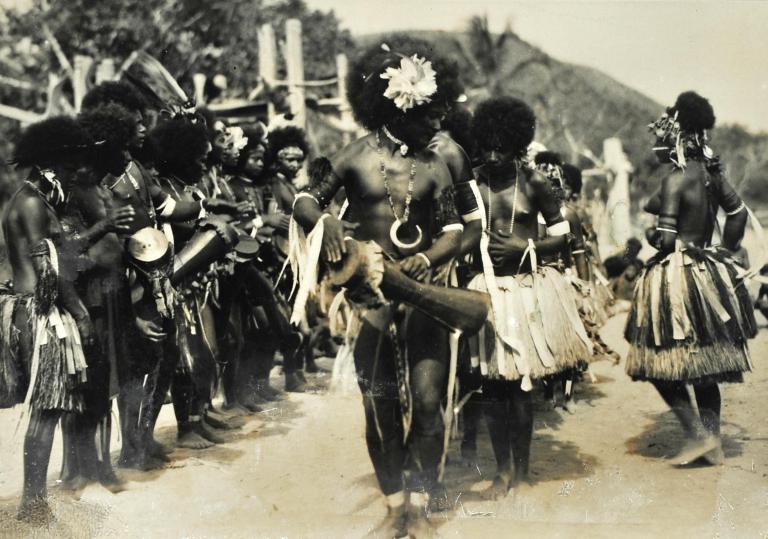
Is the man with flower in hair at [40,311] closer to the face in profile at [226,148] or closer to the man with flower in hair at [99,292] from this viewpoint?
the man with flower in hair at [99,292]

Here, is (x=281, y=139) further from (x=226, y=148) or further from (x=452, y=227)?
(x=452, y=227)

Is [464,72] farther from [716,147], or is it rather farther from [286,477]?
[286,477]

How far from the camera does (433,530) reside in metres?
3.33

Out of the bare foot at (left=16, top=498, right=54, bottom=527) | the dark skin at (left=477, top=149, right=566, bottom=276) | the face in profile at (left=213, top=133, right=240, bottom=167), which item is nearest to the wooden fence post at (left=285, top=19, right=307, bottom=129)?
the face in profile at (left=213, top=133, right=240, bottom=167)

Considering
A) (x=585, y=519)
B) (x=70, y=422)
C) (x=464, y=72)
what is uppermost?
(x=464, y=72)

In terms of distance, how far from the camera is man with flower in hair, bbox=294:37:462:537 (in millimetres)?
3330

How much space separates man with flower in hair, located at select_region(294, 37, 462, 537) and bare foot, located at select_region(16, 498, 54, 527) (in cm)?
155

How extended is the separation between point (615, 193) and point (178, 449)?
4.92m

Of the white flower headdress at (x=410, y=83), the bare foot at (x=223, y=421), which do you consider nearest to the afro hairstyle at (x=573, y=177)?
the bare foot at (x=223, y=421)

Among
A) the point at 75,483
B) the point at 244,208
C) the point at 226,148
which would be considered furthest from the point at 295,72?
the point at 75,483

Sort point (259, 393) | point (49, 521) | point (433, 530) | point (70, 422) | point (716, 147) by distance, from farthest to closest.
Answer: point (259, 393) → point (716, 147) → point (70, 422) → point (49, 521) → point (433, 530)

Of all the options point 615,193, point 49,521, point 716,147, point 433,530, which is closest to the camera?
point 433,530

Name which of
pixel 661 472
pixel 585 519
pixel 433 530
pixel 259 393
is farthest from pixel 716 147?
pixel 259 393

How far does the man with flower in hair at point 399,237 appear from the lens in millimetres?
3330
